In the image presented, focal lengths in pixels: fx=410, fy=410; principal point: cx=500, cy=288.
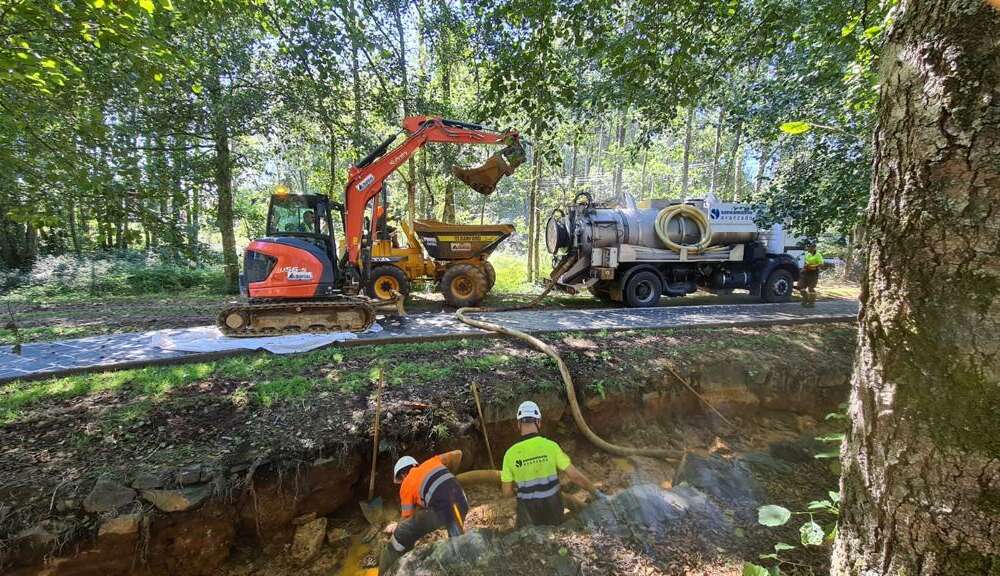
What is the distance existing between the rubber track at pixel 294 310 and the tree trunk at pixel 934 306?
6348 millimetres

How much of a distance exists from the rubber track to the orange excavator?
0.01 m

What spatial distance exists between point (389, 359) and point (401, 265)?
13.8 ft

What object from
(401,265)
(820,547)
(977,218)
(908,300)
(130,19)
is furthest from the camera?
(401,265)

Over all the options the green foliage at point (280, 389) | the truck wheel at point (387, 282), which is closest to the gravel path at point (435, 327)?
the truck wheel at point (387, 282)

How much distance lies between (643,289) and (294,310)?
24.0 ft

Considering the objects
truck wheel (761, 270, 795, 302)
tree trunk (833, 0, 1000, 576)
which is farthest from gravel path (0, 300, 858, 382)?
tree trunk (833, 0, 1000, 576)

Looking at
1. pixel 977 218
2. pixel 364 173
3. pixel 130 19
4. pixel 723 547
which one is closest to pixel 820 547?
pixel 723 547

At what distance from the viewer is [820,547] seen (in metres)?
2.10

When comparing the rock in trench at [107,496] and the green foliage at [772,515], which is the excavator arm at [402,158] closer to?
the rock in trench at [107,496]

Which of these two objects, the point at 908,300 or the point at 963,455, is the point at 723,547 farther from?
the point at 908,300

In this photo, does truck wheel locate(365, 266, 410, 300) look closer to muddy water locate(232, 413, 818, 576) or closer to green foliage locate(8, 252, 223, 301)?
muddy water locate(232, 413, 818, 576)

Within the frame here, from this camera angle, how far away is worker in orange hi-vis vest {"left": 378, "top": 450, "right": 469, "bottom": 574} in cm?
330

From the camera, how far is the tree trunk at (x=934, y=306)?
3.45 feet

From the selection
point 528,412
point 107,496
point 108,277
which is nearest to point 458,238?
point 528,412
